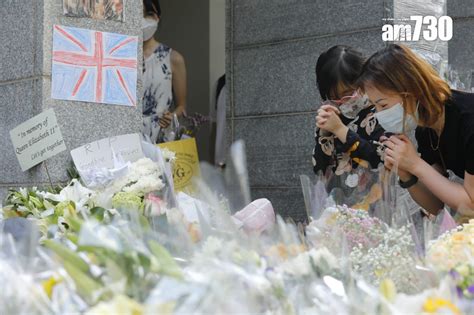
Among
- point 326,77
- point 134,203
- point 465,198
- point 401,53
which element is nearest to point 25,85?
point 134,203

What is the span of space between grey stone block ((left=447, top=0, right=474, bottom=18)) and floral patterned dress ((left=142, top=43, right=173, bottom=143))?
2.01m

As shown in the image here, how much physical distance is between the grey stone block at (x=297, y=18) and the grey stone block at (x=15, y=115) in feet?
6.61

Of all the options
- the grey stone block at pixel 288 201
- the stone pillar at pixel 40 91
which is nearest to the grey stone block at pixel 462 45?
the grey stone block at pixel 288 201

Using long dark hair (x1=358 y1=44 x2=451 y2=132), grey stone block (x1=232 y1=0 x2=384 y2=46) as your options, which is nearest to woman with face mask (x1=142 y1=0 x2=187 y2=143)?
grey stone block (x1=232 y1=0 x2=384 y2=46)

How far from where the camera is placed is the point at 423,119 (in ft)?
11.0

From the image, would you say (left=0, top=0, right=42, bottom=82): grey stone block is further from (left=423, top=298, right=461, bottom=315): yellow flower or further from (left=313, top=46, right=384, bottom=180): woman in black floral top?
(left=423, top=298, right=461, bottom=315): yellow flower

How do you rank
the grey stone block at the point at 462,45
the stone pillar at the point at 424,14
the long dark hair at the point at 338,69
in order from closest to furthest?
1. the long dark hair at the point at 338,69
2. the stone pillar at the point at 424,14
3. the grey stone block at the point at 462,45

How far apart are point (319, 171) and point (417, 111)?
101cm

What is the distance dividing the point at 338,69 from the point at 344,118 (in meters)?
0.24

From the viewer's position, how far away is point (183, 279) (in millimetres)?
1567

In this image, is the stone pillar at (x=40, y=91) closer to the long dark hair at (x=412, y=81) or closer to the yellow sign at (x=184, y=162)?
the yellow sign at (x=184, y=162)

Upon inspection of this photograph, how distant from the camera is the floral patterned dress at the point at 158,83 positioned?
5.74 m

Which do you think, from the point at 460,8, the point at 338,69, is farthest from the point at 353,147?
the point at 460,8

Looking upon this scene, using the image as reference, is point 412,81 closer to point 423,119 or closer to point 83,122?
point 423,119
